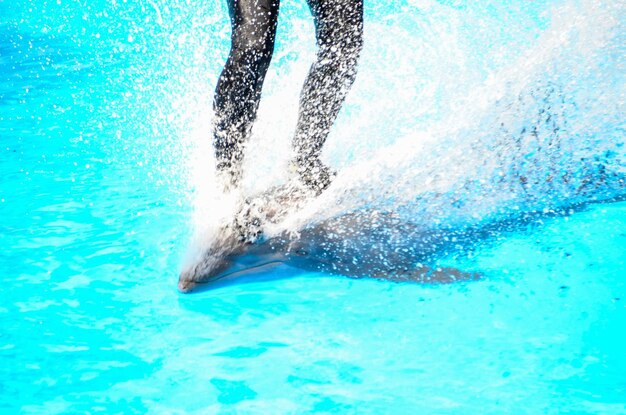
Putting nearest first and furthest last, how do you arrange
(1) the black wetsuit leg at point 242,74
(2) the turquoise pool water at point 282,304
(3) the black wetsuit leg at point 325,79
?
(2) the turquoise pool water at point 282,304 → (1) the black wetsuit leg at point 242,74 → (3) the black wetsuit leg at point 325,79

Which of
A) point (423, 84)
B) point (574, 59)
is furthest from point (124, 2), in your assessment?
point (574, 59)

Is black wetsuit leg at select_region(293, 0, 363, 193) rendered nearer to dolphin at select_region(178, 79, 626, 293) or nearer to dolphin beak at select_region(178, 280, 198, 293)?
dolphin at select_region(178, 79, 626, 293)

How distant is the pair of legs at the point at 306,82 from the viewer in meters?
1.37

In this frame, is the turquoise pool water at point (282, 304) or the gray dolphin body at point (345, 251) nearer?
the turquoise pool water at point (282, 304)

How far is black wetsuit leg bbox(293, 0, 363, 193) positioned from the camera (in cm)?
147

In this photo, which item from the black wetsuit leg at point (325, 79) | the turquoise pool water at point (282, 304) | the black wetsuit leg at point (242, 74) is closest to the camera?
the turquoise pool water at point (282, 304)

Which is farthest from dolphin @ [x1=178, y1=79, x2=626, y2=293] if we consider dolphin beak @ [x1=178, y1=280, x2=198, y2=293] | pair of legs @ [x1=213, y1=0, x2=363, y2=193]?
pair of legs @ [x1=213, y1=0, x2=363, y2=193]

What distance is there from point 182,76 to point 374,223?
2216 mm

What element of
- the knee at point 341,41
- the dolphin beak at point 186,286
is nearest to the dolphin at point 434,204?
the dolphin beak at point 186,286

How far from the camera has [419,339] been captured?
49.5 inches

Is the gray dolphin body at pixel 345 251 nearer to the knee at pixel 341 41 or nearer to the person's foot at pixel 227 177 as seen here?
the person's foot at pixel 227 177

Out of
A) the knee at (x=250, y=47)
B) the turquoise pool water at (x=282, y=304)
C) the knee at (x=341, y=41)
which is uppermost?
the knee at (x=341, y=41)

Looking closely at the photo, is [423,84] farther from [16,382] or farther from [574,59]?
[16,382]

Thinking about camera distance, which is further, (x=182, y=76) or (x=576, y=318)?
(x=182, y=76)
